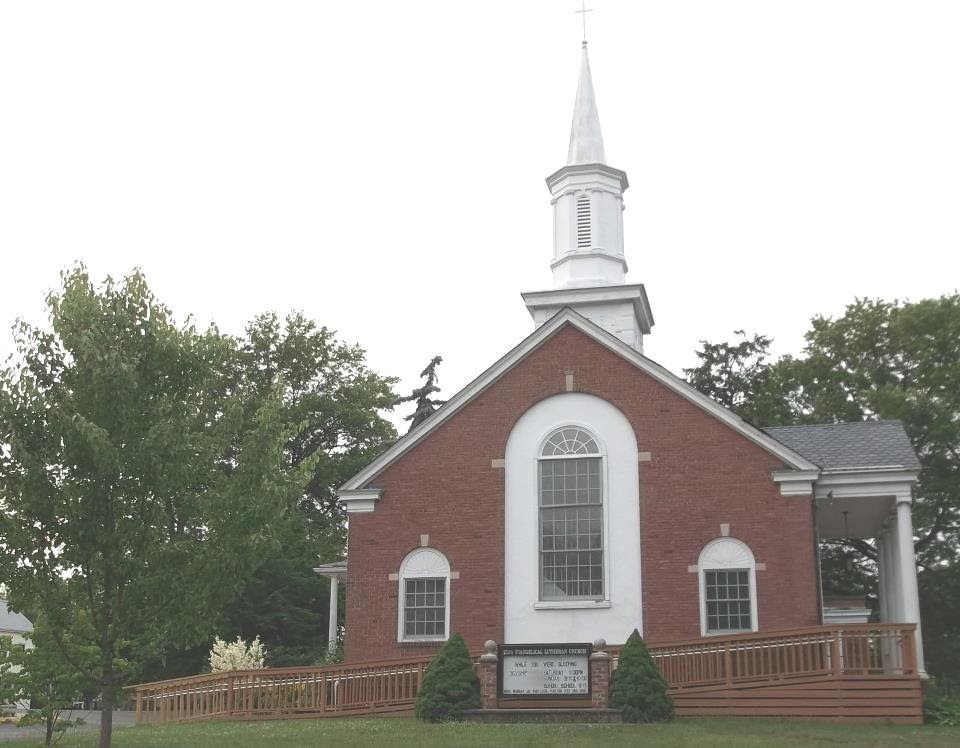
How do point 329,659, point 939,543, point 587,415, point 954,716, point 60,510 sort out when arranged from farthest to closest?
point 939,543 < point 329,659 < point 587,415 < point 954,716 < point 60,510

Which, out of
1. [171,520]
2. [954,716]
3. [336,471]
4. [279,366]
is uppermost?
[279,366]

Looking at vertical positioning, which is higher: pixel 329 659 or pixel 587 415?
pixel 587 415

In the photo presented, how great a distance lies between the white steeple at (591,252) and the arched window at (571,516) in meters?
7.27

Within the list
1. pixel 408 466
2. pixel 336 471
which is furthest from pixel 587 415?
pixel 336 471

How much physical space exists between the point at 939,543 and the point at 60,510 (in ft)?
112

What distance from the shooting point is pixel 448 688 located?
21109 mm

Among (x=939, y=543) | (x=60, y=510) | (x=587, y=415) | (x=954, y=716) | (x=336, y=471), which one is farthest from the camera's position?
(x=336, y=471)

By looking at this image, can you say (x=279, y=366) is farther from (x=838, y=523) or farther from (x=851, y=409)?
(x=838, y=523)

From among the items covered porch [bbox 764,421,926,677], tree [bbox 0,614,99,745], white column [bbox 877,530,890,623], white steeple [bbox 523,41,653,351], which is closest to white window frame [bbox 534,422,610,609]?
covered porch [bbox 764,421,926,677]

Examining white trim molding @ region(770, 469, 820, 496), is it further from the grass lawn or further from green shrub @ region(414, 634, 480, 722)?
green shrub @ region(414, 634, 480, 722)

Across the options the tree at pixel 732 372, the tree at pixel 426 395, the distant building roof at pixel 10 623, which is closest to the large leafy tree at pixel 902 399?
the tree at pixel 732 372

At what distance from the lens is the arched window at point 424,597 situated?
2623 cm

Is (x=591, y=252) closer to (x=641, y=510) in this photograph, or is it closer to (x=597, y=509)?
(x=597, y=509)

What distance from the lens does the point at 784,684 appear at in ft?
68.7
